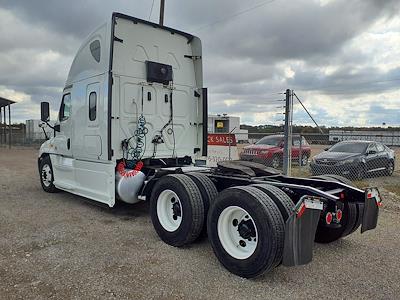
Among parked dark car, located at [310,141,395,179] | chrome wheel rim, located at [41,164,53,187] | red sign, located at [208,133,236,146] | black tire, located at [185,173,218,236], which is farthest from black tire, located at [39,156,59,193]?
parked dark car, located at [310,141,395,179]

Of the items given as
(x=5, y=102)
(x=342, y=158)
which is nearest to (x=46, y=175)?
(x=342, y=158)

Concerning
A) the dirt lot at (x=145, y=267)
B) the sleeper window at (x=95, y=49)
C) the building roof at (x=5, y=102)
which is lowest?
the dirt lot at (x=145, y=267)

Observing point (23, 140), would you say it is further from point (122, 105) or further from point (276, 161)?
point (122, 105)

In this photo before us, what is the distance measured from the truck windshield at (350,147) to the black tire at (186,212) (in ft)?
28.2

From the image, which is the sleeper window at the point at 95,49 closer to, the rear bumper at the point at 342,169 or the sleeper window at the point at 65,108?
the sleeper window at the point at 65,108

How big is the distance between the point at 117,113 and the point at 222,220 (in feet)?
10.6

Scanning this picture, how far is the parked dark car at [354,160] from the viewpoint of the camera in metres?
11.0

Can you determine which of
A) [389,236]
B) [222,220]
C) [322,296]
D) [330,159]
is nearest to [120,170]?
[222,220]

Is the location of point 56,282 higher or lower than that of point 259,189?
lower

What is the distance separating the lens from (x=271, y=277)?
3857mm

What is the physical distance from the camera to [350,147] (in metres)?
11.9

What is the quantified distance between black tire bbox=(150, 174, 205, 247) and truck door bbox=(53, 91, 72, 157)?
3417 millimetres

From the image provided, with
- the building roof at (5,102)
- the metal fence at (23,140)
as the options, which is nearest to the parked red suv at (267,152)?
the building roof at (5,102)

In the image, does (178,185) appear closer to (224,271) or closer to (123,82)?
(224,271)
